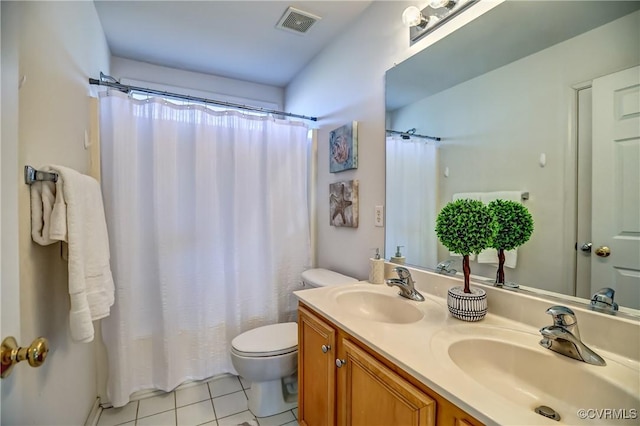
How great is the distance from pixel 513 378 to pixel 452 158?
2.97ft

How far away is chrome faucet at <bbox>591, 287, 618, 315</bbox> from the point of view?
80 cm

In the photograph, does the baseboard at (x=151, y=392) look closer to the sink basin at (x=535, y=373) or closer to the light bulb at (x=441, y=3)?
the sink basin at (x=535, y=373)

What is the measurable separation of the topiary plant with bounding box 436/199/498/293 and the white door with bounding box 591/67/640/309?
29cm

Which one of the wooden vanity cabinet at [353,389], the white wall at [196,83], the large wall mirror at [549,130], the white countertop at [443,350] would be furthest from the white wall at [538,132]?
the white wall at [196,83]

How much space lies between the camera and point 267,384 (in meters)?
1.65

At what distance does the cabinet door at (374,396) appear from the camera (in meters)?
0.73

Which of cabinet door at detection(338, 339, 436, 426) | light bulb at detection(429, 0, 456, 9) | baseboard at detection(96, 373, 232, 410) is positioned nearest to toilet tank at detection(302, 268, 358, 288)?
cabinet door at detection(338, 339, 436, 426)

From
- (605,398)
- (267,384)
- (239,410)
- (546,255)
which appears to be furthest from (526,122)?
(239,410)

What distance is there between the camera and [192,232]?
1.89 metres

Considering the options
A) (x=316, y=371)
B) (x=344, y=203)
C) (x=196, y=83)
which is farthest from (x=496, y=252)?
(x=196, y=83)

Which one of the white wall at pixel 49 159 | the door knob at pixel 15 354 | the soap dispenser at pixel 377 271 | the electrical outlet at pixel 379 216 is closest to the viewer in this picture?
the door knob at pixel 15 354

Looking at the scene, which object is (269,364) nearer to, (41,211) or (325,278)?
(325,278)

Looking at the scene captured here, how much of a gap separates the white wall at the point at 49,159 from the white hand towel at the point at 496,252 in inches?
56.7

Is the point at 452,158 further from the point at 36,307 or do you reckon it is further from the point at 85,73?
the point at 85,73
